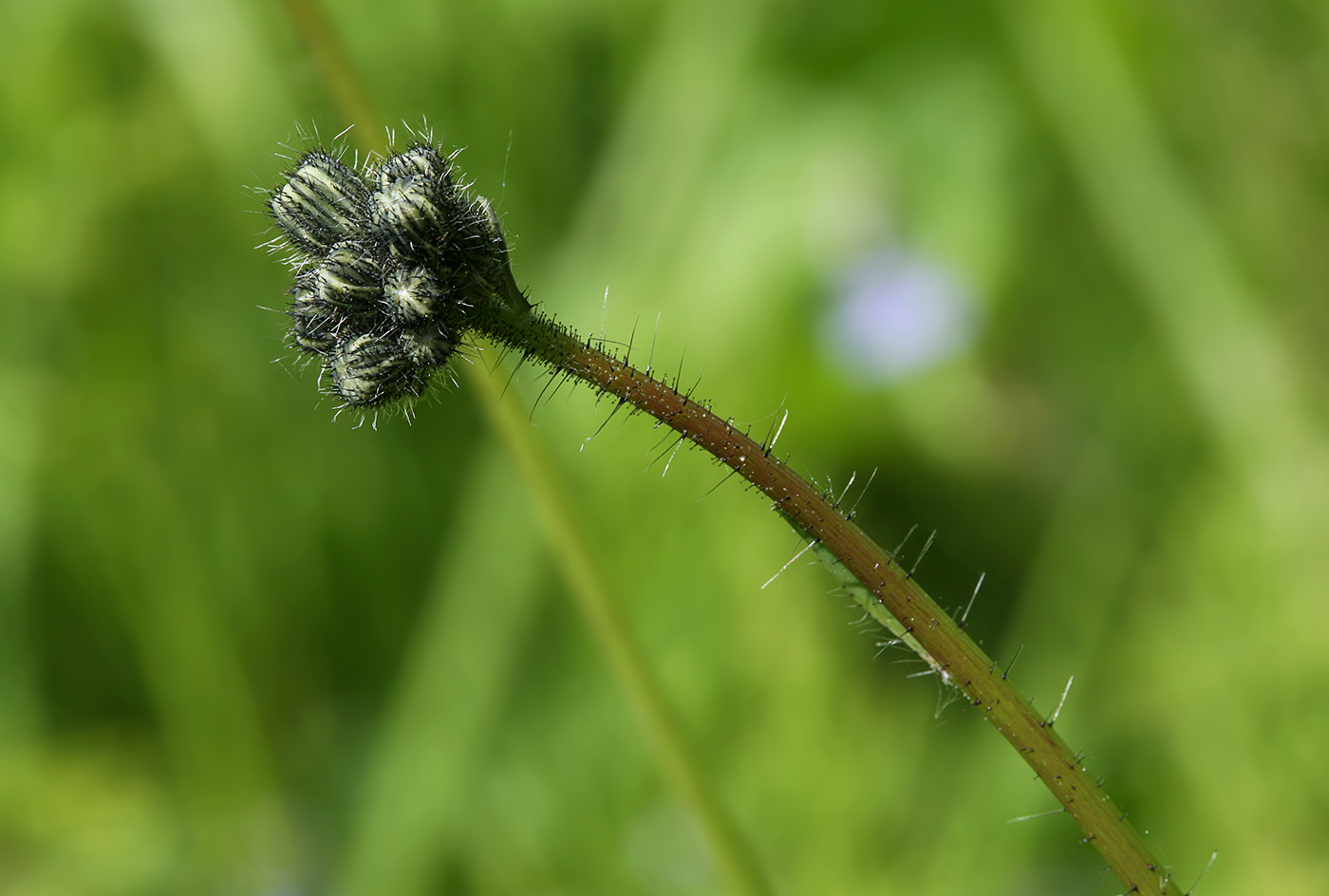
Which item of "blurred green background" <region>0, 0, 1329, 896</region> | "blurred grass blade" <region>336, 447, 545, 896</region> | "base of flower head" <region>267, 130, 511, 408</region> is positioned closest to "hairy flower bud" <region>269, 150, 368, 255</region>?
"base of flower head" <region>267, 130, 511, 408</region>

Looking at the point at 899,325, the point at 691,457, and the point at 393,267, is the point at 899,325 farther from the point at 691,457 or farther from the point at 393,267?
the point at 393,267

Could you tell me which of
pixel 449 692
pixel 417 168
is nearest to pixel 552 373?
pixel 417 168

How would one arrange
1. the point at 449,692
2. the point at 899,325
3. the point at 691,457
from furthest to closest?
the point at 899,325 → the point at 691,457 → the point at 449,692

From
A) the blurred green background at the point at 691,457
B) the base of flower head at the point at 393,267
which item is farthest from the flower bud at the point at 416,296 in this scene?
the blurred green background at the point at 691,457

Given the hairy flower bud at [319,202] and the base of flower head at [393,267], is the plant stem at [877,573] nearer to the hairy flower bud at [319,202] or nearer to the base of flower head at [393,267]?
the base of flower head at [393,267]

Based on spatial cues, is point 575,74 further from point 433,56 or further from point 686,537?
point 686,537

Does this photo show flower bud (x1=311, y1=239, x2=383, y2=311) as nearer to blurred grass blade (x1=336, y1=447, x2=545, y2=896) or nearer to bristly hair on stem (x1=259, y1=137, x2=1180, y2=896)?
bristly hair on stem (x1=259, y1=137, x2=1180, y2=896)

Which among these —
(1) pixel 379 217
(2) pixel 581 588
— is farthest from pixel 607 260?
(1) pixel 379 217
